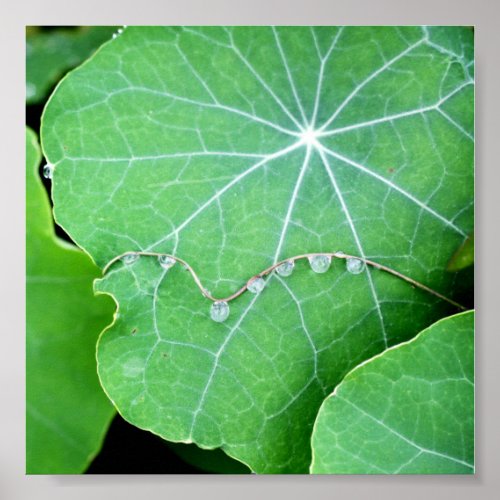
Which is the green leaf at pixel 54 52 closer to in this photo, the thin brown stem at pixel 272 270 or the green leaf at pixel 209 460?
the thin brown stem at pixel 272 270

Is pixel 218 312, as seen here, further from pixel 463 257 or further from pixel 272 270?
pixel 463 257

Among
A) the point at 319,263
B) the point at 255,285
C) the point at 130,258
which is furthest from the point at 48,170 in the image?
the point at 319,263

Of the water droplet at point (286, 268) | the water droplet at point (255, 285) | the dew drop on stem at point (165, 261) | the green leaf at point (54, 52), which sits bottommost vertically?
the water droplet at point (255, 285)

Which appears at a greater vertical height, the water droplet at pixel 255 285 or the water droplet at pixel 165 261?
the water droplet at pixel 165 261

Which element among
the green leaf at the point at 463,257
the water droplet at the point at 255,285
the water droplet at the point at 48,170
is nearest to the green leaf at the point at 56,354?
the water droplet at the point at 48,170

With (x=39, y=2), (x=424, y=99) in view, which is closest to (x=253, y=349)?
(x=424, y=99)

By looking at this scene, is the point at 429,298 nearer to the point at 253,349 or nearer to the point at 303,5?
the point at 253,349
